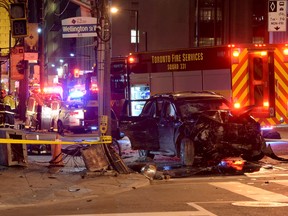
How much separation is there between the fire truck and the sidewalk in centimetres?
607

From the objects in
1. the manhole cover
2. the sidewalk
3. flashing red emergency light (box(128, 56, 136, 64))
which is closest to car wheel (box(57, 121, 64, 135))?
flashing red emergency light (box(128, 56, 136, 64))

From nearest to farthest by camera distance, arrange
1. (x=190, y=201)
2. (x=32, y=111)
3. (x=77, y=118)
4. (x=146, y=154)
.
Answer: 1. (x=190, y=201)
2. (x=146, y=154)
3. (x=77, y=118)
4. (x=32, y=111)

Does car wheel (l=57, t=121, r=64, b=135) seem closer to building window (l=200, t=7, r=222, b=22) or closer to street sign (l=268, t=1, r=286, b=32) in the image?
street sign (l=268, t=1, r=286, b=32)

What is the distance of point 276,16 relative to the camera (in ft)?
67.0

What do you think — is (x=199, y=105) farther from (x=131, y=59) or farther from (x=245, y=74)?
(x=131, y=59)

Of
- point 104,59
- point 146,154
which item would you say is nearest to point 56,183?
point 104,59

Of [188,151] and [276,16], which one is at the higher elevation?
[276,16]

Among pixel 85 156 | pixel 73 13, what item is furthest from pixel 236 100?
pixel 73 13

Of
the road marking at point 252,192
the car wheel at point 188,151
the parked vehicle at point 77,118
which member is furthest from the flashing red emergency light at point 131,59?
the road marking at point 252,192

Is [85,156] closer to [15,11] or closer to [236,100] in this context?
[15,11]

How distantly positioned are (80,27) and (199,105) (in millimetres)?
3561

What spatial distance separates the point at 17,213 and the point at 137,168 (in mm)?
5079

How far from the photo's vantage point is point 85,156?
11.2 m

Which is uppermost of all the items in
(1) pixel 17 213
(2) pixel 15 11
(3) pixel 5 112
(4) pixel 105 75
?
(2) pixel 15 11
